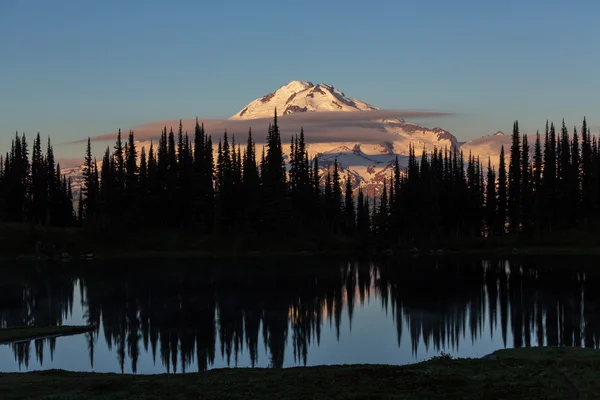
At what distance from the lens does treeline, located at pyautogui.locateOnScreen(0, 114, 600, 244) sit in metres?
151

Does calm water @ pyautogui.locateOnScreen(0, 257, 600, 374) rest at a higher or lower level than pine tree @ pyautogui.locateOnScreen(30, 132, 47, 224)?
lower

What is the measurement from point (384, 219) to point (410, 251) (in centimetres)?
2126

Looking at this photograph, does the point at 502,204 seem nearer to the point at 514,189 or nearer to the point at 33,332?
the point at 514,189

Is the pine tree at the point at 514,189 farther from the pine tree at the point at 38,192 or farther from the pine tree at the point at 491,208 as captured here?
the pine tree at the point at 38,192

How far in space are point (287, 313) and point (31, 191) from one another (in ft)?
364

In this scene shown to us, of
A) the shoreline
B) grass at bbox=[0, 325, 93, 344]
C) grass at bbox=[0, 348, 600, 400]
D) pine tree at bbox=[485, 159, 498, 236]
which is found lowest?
the shoreline

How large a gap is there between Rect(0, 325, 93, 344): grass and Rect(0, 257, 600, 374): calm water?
A: 1.04m

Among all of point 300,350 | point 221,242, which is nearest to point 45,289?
point 300,350

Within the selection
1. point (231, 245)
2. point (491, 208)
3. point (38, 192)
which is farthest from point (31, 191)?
Result: point (491, 208)

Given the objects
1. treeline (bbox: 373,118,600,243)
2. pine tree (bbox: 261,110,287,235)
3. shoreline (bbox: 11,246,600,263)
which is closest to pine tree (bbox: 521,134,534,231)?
treeline (bbox: 373,118,600,243)

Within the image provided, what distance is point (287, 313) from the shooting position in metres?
65.4

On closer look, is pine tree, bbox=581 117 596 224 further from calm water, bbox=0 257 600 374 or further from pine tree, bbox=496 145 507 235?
calm water, bbox=0 257 600 374

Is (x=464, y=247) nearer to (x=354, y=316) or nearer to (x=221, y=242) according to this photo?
(x=221, y=242)

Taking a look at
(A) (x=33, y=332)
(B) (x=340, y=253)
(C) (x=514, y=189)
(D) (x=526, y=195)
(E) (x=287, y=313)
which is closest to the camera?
(A) (x=33, y=332)
